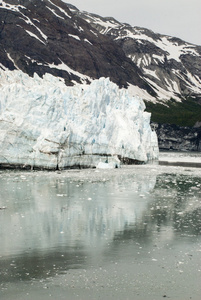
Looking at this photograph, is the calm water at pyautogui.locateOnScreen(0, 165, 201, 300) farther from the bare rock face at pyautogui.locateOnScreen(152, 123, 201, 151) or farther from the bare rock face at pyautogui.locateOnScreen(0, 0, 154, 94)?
A: the bare rock face at pyautogui.locateOnScreen(0, 0, 154, 94)

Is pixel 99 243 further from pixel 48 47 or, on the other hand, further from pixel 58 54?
pixel 58 54

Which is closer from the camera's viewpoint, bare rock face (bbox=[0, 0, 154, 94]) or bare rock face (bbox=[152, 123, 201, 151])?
bare rock face (bbox=[152, 123, 201, 151])

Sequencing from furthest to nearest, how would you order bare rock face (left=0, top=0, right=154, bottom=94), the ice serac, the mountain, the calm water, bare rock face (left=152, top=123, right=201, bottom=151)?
bare rock face (left=0, top=0, right=154, bottom=94)
the mountain
bare rock face (left=152, top=123, right=201, bottom=151)
the ice serac
the calm water

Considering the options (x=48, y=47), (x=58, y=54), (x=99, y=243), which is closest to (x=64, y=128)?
(x=99, y=243)

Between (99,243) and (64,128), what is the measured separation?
88.4 feet

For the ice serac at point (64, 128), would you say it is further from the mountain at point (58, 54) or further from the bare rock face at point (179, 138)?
the mountain at point (58, 54)

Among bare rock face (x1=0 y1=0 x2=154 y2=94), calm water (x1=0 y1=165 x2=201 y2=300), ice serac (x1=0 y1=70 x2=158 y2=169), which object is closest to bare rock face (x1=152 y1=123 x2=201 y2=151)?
bare rock face (x1=0 y1=0 x2=154 y2=94)

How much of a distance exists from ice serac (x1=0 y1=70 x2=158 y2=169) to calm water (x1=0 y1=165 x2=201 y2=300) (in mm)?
11037

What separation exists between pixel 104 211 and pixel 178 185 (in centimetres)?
1235

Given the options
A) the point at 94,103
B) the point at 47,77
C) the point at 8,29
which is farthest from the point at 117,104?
the point at 8,29

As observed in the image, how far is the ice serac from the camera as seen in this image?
41031mm

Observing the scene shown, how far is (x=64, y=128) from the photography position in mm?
42562

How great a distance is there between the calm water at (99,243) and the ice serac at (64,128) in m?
11.0

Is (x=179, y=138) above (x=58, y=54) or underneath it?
underneath
